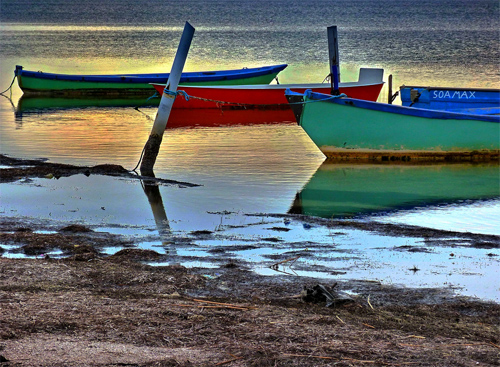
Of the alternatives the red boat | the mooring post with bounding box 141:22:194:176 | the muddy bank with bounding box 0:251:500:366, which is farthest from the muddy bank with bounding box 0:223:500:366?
the red boat

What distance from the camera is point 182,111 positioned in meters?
23.9

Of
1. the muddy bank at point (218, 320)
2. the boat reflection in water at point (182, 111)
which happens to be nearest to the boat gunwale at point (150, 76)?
the boat reflection in water at point (182, 111)

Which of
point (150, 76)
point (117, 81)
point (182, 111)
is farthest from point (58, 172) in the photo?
point (150, 76)

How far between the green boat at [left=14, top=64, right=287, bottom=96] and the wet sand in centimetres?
1955

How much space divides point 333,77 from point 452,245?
7.20 metres

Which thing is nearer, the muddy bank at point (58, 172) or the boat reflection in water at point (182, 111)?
the muddy bank at point (58, 172)

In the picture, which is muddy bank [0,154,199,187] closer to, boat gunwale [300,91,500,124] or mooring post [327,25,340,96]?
boat gunwale [300,91,500,124]

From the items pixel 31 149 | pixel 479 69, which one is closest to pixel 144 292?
pixel 31 149

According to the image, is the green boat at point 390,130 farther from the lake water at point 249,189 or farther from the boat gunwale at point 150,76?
the boat gunwale at point 150,76

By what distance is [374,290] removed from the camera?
270 inches

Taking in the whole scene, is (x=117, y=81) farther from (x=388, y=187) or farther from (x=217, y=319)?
(x=217, y=319)

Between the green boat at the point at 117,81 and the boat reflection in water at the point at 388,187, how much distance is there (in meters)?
12.0

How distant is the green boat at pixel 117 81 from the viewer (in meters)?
26.8

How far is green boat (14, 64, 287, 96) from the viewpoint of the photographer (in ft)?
88.1
